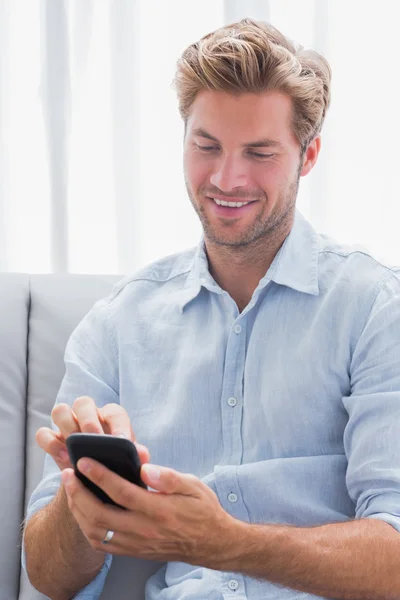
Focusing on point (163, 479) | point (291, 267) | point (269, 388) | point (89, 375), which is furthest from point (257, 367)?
point (163, 479)

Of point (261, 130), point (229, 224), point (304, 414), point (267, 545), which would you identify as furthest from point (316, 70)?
point (267, 545)

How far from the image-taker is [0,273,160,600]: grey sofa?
1.41 metres

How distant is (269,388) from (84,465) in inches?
16.0

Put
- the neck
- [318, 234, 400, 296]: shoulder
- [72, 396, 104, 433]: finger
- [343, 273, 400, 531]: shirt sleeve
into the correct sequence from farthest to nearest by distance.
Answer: the neck
[318, 234, 400, 296]: shoulder
[343, 273, 400, 531]: shirt sleeve
[72, 396, 104, 433]: finger

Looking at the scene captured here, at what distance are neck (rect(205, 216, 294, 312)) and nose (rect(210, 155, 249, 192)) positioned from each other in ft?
0.36

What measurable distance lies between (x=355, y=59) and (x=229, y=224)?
82 cm

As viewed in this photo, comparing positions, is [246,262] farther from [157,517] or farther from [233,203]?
[157,517]

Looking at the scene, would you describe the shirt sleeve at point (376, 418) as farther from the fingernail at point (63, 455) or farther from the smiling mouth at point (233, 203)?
the fingernail at point (63, 455)

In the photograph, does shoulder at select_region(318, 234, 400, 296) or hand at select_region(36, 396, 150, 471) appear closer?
hand at select_region(36, 396, 150, 471)

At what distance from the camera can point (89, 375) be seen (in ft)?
4.55

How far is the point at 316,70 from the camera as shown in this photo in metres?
1.43

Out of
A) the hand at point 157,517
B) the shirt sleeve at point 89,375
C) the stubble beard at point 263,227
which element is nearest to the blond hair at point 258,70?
the stubble beard at point 263,227

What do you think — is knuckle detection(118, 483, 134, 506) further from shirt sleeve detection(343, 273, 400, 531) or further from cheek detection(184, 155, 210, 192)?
cheek detection(184, 155, 210, 192)

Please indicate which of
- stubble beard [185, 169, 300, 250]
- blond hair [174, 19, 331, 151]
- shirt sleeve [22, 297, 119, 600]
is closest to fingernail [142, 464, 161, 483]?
shirt sleeve [22, 297, 119, 600]
